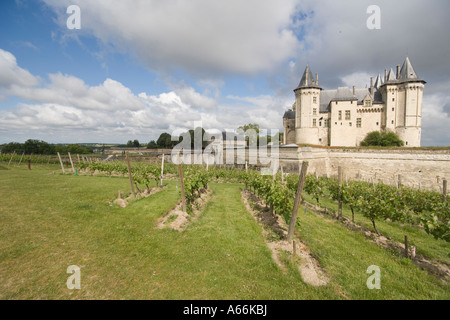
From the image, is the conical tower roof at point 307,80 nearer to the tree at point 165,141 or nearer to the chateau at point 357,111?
the chateau at point 357,111

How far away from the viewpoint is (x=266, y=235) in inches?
243

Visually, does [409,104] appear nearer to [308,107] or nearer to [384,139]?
[384,139]

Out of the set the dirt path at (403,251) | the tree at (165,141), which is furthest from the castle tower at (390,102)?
the tree at (165,141)

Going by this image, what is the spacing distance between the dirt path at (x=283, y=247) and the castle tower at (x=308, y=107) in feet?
98.0

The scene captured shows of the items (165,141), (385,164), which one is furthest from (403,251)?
(165,141)

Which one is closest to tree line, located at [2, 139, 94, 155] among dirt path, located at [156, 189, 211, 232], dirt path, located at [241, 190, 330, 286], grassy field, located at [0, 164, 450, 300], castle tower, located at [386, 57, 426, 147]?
grassy field, located at [0, 164, 450, 300]

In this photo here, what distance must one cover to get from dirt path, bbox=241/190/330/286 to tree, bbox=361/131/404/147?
1299 inches

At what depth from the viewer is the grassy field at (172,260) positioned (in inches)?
140

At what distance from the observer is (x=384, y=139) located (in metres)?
31.6

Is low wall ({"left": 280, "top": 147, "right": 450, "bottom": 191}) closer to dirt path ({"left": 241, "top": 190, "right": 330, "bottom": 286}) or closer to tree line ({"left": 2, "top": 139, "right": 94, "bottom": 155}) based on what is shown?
dirt path ({"left": 241, "top": 190, "right": 330, "bottom": 286})

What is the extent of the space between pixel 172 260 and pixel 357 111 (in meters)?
41.1
